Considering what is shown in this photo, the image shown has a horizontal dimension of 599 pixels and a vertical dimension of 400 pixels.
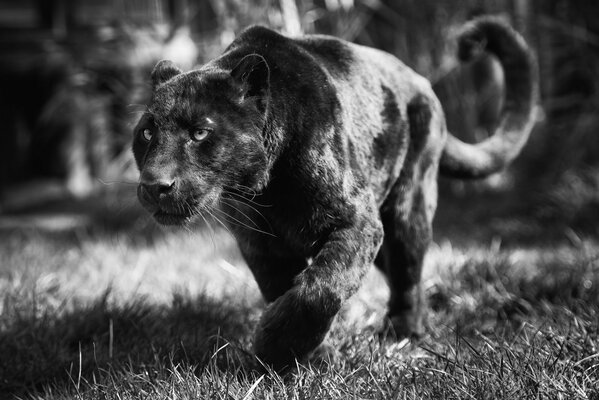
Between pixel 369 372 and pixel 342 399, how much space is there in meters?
0.27

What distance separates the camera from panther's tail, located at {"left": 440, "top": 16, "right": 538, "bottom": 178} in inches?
148

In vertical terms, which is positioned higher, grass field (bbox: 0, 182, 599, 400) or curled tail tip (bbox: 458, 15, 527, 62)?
curled tail tip (bbox: 458, 15, 527, 62)

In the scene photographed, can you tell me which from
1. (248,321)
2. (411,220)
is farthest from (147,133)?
(411,220)

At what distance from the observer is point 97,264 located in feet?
16.0

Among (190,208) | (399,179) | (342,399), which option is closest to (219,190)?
(190,208)

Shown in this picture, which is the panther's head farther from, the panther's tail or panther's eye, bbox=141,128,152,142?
the panther's tail

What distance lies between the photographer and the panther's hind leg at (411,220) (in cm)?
336

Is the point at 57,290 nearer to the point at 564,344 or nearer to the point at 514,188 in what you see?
the point at 564,344

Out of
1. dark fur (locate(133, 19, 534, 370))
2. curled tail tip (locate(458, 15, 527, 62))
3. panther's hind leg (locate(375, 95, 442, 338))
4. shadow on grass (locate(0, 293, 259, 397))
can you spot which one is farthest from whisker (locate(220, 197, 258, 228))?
curled tail tip (locate(458, 15, 527, 62))

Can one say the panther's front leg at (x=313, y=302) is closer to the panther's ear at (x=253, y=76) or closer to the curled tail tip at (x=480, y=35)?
the panther's ear at (x=253, y=76)

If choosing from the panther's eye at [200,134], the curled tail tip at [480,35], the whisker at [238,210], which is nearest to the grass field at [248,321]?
the whisker at [238,210]

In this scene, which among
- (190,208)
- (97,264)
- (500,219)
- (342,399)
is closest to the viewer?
(342,399)

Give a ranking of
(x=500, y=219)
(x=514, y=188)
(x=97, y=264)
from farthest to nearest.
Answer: (x=514, y=188) → (x=500, y=219) → (x=97, y=264)

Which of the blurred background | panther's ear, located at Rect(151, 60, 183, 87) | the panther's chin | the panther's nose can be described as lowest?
the blurred background
